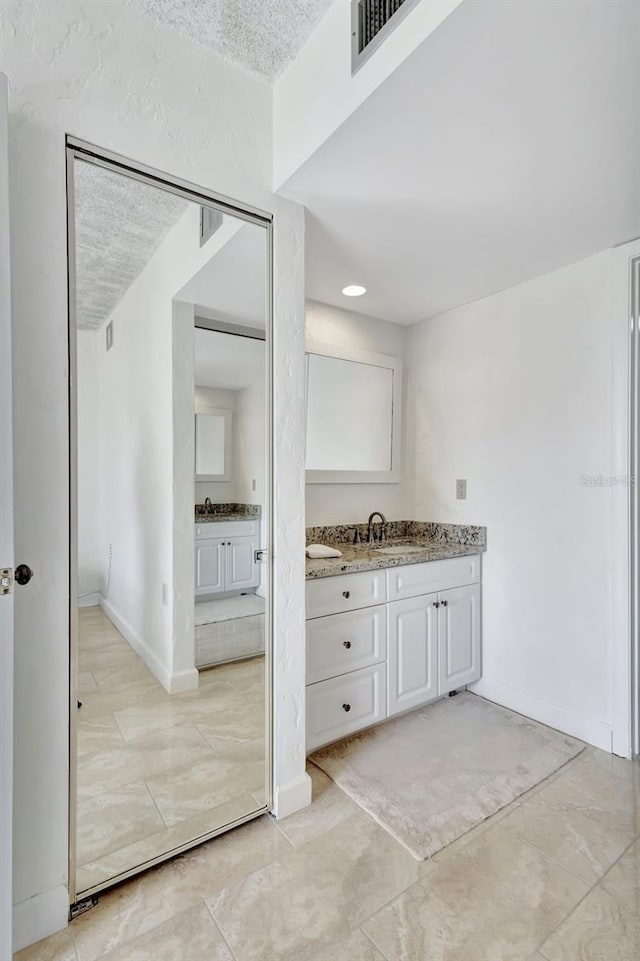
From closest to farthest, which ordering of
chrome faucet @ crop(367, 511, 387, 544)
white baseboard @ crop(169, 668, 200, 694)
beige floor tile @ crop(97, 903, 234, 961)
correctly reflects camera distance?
beige floor tile @ crop(97, 903, 234, 961)
white baseboard @ crop(169, 668, 200, 694)
chrome faucet @ crop(367, 511, 387, 544)

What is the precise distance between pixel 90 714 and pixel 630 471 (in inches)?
90.7

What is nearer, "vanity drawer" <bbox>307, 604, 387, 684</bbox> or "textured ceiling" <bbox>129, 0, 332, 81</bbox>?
Answer: "textured ceiling" <bbox>129, 0, 332, 81</bbox>

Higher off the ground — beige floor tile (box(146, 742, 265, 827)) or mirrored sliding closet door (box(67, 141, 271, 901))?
mirrored sliding closet door (box(67, 141, 271, 901))

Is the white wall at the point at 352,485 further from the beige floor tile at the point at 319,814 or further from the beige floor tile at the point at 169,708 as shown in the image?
the beige floor tile at the point at 319,814

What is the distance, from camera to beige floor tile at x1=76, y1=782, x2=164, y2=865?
1.33 m

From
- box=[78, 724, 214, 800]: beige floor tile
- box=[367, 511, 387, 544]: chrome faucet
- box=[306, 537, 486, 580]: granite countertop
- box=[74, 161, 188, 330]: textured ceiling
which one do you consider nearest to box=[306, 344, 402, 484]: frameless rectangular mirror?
box=[367, 511, 387, 544]: chrome faucet

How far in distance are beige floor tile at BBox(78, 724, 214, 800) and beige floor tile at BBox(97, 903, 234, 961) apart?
370 mm

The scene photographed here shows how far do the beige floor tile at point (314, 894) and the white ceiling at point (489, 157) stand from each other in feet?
7.48

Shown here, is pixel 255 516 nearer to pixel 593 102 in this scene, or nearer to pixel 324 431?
pixel 324 431

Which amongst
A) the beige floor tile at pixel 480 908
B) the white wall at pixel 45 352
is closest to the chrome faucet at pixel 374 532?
the beige floor tile at pixel 480 908

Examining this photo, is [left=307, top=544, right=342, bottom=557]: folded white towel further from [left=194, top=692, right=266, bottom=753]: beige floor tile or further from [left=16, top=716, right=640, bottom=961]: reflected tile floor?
[left=16, top=716, right=640, bottom=961]: reflected tile floor

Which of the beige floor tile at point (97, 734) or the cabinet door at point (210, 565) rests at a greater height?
the cabinet door at point (210, 565)

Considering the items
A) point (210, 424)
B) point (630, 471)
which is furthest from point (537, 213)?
point (210, 424)

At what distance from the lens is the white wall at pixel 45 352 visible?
3.98ft
